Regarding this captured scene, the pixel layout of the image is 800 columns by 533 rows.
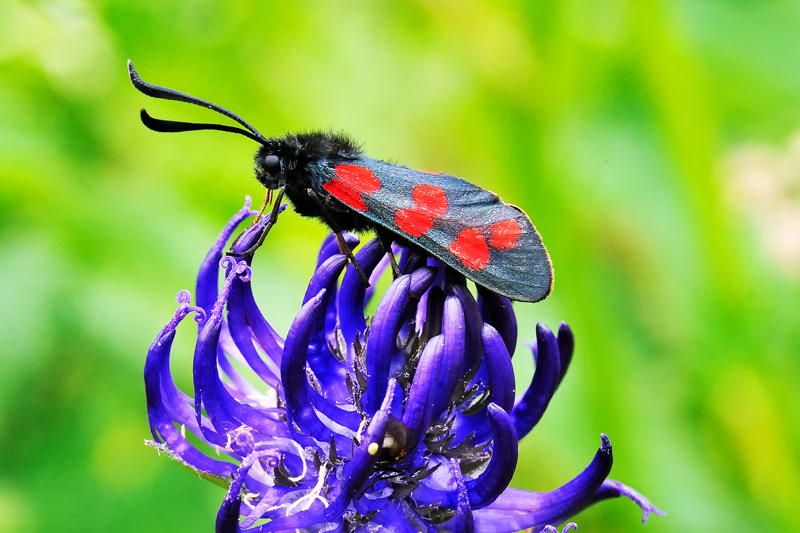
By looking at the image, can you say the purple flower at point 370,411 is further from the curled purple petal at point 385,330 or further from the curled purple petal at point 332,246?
the curled purple petal at point 332,246

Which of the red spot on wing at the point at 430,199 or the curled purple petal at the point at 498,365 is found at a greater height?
the red spot on wing at the point at 430,199

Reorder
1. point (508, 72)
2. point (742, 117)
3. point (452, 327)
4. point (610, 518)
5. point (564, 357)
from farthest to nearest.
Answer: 1. point (742, 117)
2. point (508, 72)
3. point (610, 518)
4. point (564, 357)
5. point (452, 327)

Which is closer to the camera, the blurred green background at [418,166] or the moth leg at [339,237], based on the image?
the moth leg at [339,237]

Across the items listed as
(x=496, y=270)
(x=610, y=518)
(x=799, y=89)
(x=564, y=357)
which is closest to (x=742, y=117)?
(x=799, y=89)

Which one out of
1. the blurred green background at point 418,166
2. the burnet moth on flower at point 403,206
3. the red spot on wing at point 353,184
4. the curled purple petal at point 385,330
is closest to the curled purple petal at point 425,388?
the curled purple petal at point 385,330

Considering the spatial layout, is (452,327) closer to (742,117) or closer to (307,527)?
(307,527)

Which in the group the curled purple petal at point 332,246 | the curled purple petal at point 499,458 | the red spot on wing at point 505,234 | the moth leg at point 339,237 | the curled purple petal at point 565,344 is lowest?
the curled purple petal at point 499,458

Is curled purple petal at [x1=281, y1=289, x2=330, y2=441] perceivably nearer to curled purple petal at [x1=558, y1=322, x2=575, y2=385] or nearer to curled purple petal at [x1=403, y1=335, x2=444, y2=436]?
curled purple petal at [x1=403, y1=335, x2=444, y2=436]

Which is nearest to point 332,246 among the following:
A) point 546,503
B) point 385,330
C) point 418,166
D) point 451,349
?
point 385,330

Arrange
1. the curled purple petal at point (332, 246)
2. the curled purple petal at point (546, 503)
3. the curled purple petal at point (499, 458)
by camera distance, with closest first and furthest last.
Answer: the curled purple petal at point (499, 458), the curled purple petal at point (546, 503), the curled purple petal at point (332, 246)
